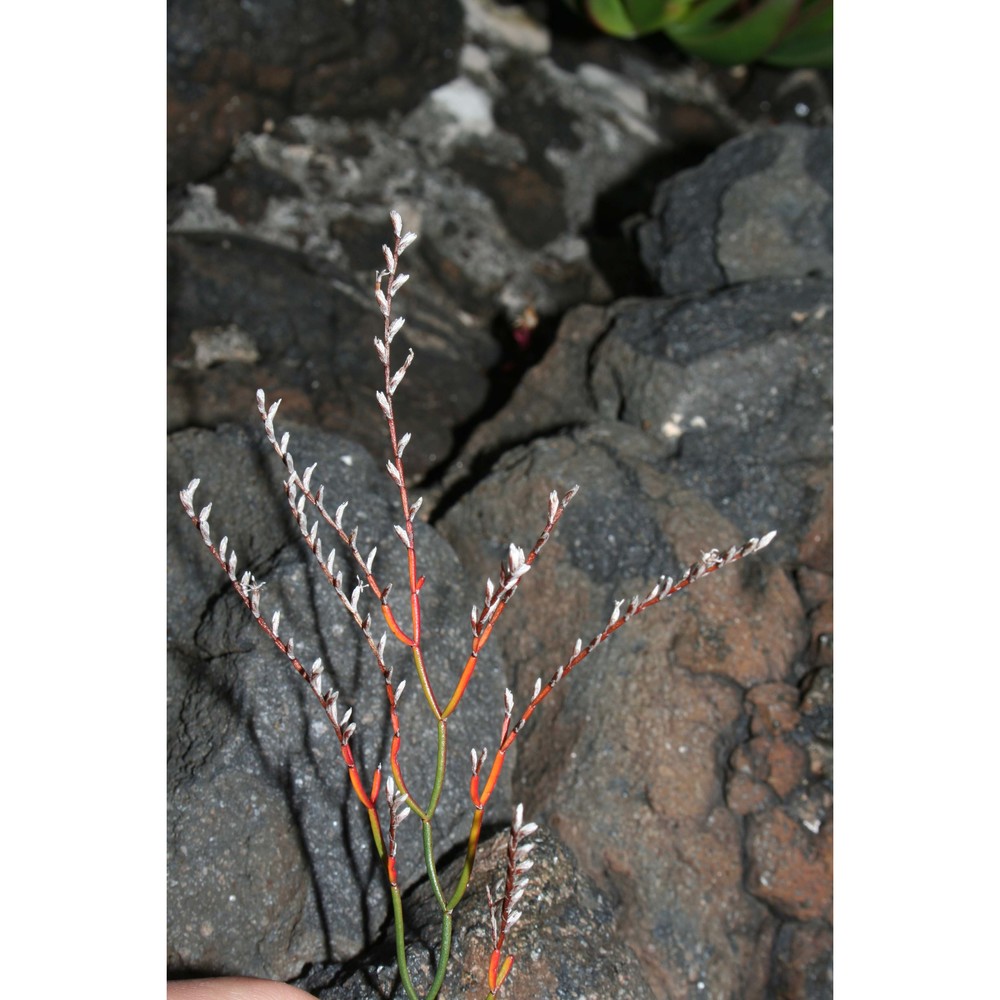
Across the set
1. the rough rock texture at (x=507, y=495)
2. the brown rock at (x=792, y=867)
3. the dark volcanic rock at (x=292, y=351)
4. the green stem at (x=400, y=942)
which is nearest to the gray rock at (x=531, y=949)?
the rough rock texture at (x=507, y=495)

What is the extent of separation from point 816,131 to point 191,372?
54.3 inches

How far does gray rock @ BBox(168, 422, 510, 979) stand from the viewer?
1.33 meters

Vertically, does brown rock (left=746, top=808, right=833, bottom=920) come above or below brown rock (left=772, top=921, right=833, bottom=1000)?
above

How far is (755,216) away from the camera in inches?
86.2

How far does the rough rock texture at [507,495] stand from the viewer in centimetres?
136

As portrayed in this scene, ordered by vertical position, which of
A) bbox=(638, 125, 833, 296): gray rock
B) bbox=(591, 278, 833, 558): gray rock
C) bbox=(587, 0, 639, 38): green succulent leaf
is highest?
bbox=(587, 0, 639, 38): green succulent leaf

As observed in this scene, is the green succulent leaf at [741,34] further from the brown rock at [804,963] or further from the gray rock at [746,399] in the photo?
the brown rock at [804,963]

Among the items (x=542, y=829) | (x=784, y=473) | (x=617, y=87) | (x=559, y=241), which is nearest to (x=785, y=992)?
(x=542, y=829)

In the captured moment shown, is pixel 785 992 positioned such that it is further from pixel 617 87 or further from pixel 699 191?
pixel 617 87

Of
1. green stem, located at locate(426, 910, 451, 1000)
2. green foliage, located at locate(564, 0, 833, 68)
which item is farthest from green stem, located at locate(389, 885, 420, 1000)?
green foliage, located at locate(564, 0, 833, 68)

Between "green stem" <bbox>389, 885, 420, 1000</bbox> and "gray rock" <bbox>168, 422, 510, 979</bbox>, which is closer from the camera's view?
"green stem" <bbox>389, 885, 420, 1000</bbox>

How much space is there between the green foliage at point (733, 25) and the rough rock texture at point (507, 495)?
0.38 metres

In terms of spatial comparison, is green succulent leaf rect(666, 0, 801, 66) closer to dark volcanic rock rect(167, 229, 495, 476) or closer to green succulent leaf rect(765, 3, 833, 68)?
green succulent leaf rect(765, 3, 833, 68)

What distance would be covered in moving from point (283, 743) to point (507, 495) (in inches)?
21.7
